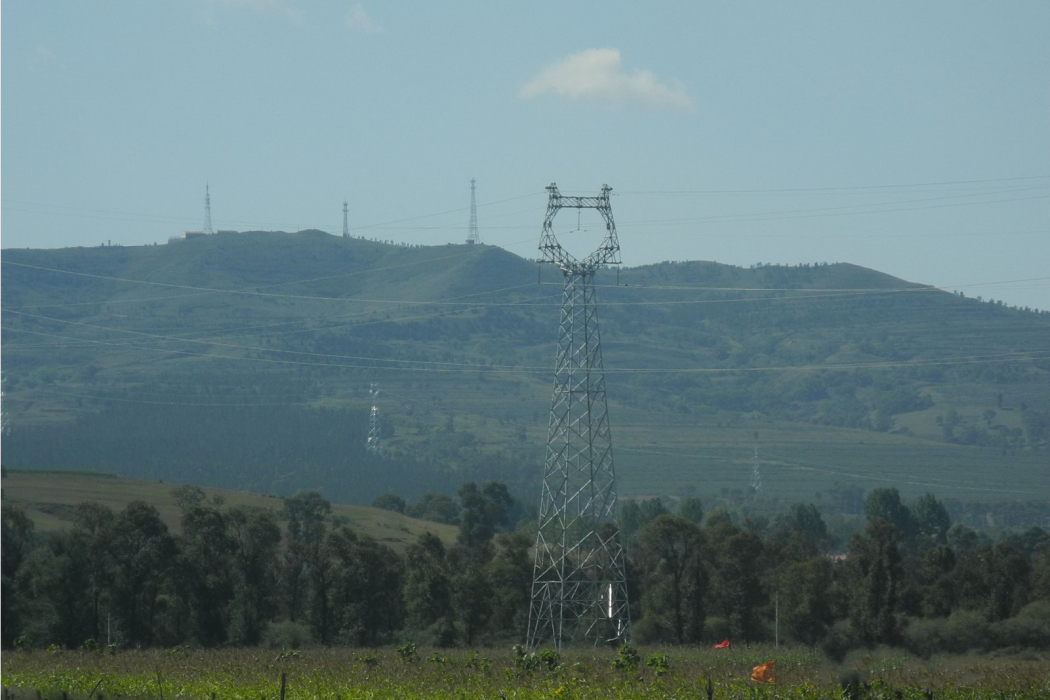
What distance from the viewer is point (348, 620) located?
2318 inches

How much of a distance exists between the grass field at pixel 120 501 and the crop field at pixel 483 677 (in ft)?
129

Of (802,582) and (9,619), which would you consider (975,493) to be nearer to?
(802,582)

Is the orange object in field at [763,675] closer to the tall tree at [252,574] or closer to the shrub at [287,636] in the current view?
the shrub at [287,636]

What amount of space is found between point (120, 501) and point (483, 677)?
59.8 m

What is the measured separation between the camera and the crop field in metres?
29.8

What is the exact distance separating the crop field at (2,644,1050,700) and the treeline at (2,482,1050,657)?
9.90 m

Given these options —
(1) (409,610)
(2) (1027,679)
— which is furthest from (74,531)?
(2) (1027,679)

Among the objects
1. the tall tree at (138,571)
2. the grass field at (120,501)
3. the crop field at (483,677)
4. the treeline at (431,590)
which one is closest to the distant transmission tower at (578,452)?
the crop field at (483,677)

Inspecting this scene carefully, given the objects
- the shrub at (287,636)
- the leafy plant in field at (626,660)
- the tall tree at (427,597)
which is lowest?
the shrub at (287,636)

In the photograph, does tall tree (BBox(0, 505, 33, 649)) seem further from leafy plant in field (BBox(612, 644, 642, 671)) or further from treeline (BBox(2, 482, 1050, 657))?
leafy plant in field (BBox(612, 644, 642, 671))

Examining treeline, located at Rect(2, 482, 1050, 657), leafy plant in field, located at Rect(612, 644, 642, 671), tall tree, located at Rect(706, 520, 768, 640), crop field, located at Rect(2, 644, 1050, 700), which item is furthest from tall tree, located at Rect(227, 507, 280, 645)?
leafy plant in field, located at Rect(612, 644, 642, 671)

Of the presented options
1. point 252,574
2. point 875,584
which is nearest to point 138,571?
point 252,574

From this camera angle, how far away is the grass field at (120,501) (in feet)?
269

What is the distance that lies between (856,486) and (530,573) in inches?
5698
